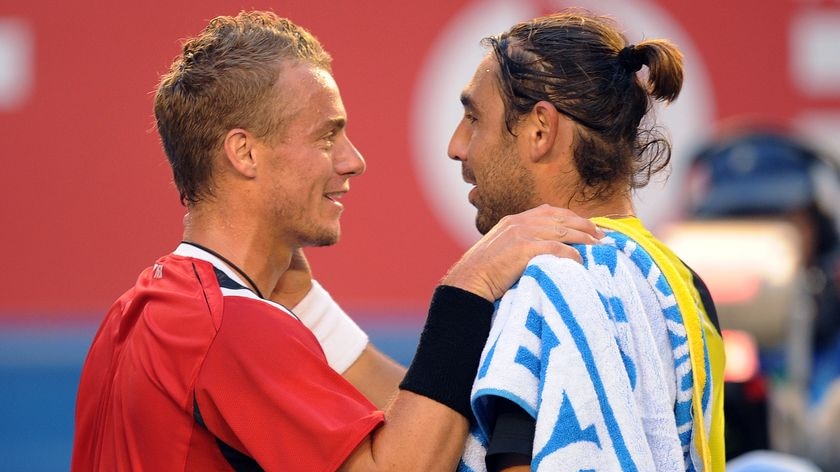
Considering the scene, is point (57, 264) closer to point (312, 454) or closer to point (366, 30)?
point (366, 30)

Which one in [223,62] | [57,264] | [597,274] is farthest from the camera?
[57,264]

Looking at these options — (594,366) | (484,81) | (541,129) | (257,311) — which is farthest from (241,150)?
(594,366)

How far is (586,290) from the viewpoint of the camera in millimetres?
2090

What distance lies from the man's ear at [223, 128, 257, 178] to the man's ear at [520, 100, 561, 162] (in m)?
0.59

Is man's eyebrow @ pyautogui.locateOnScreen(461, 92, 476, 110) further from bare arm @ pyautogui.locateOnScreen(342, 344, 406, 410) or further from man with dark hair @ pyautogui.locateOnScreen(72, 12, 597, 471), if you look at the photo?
bare arm @ pyautogui.locateOnScreen(342, 344, 406, 410)

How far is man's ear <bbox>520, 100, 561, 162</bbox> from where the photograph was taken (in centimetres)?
235

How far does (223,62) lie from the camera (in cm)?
254

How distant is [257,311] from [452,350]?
15.5 inches

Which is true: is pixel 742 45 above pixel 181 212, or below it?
above

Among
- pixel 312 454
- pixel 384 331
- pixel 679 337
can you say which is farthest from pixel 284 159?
pixel 384 331

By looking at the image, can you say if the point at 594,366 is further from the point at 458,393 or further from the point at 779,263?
the point at 779,263

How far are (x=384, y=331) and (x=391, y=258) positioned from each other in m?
0.45

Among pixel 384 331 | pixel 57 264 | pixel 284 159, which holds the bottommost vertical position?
pixel 384 331

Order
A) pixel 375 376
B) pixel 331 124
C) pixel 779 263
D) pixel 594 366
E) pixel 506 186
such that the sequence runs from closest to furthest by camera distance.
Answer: pixel 594 366
pixel 506 186
pixel 331 124
pixel 375 376
pixel 779 263
